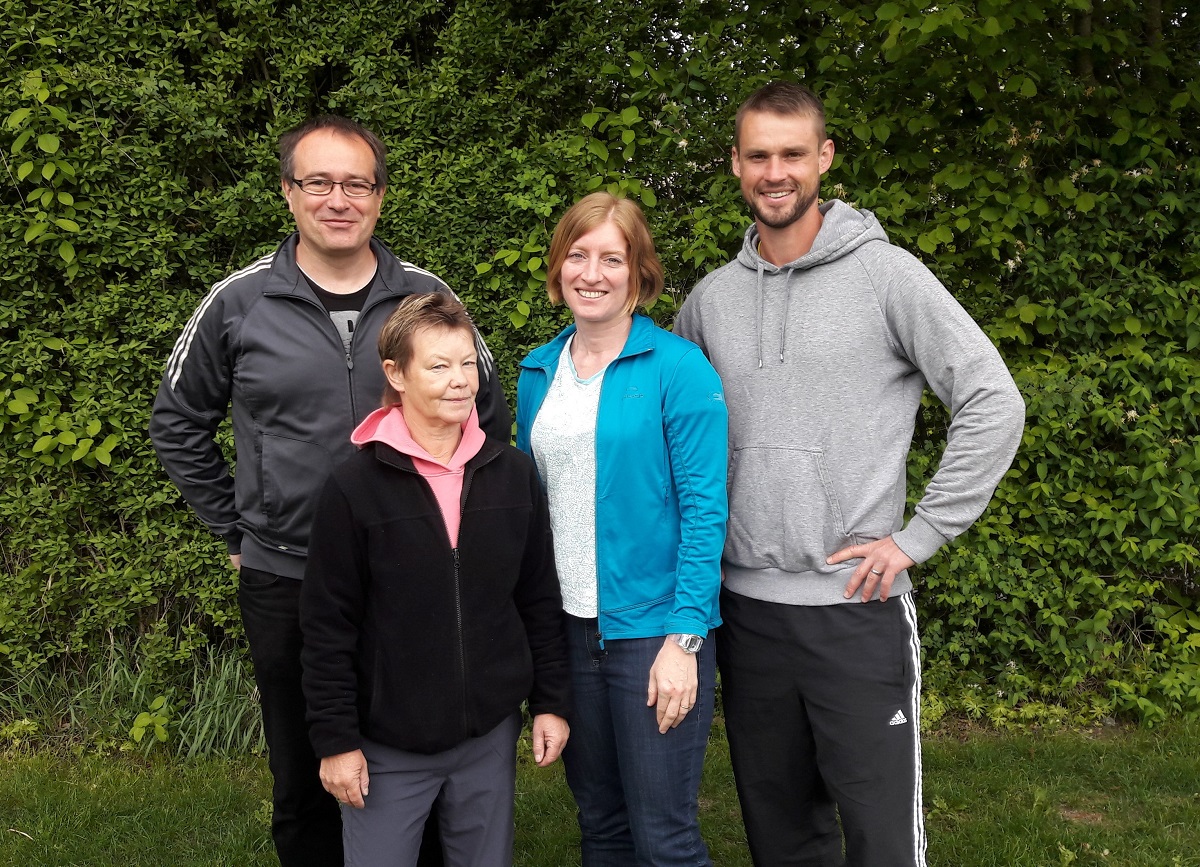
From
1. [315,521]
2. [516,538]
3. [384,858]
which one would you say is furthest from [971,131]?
[384,858]

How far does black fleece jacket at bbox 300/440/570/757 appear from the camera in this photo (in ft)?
7.48

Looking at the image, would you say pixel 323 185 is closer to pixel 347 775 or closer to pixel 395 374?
pixel 395 374

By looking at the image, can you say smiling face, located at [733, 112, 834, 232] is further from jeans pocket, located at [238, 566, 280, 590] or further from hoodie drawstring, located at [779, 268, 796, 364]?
jeans pocket, located at [238, 566, 280, 590]

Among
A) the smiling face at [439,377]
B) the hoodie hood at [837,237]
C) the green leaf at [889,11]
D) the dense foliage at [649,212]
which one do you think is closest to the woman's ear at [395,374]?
the smiling face at [439,377]

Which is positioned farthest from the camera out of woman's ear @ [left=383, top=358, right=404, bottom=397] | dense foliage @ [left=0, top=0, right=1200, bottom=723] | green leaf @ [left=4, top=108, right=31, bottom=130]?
dense foliage @ [left=0, top=0, right=1200, bottom=723]

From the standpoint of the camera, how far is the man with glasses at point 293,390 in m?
2.69

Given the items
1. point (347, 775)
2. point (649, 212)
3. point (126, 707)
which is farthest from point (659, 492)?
point (126, 707)

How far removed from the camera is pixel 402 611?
7.56ft

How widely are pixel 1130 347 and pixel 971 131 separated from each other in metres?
1.28

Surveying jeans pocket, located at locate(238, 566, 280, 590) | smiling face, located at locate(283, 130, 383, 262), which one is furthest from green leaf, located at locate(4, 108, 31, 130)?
jeans pocket, located at locate(238, 566, 280, 590)

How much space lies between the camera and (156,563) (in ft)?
14.5

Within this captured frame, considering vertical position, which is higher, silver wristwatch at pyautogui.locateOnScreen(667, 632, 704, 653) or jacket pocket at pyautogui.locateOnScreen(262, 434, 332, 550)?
jacket pocket at pyautogui.locateOnScreen(262, 434, 332, 550)

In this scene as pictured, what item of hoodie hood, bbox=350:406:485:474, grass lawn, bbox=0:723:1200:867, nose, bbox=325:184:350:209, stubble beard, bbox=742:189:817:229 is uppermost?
nose, bbox=325:184:350:209

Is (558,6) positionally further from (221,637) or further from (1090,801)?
(1090,801)
